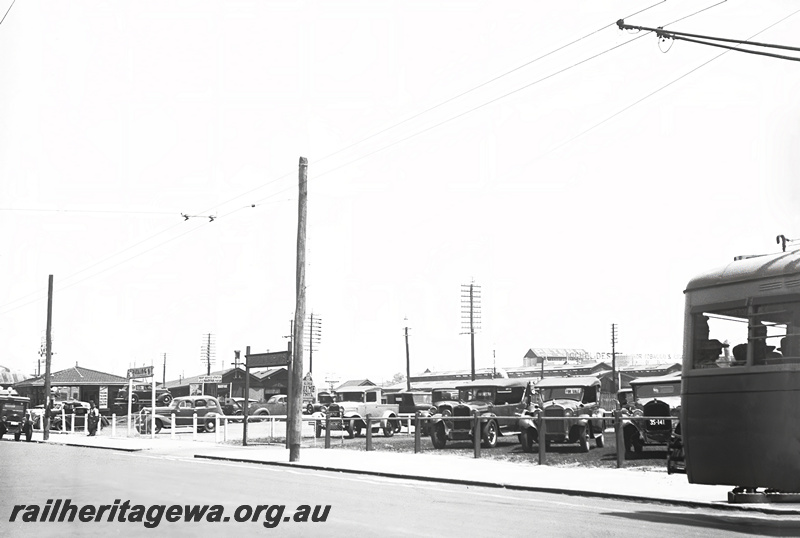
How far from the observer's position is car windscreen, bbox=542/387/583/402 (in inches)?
1162

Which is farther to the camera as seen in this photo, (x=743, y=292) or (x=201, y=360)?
(x=201, y=360)

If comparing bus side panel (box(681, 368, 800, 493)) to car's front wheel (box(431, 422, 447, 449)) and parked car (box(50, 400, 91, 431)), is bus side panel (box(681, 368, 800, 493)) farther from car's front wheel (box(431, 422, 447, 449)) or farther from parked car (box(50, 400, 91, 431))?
parked car (box(50, 400, 91, 431))

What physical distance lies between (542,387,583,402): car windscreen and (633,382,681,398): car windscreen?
366cm

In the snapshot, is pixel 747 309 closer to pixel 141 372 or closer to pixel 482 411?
pixel 482 411

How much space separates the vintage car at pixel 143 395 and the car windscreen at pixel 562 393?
120 feet

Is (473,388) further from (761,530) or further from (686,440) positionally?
(761,530)

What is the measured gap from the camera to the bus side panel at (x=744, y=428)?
38.9 ft

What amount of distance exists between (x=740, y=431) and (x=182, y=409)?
41.1m

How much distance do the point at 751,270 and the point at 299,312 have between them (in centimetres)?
1585

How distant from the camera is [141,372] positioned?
39438 mm

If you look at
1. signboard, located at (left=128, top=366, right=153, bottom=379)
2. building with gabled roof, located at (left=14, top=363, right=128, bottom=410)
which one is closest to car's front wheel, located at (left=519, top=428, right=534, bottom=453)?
signboard, located at (left=128, top=366, right=153, bottom=379)

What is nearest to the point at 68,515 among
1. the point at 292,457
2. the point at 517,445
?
the point at 292,457

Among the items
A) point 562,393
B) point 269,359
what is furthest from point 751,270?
point 269,359

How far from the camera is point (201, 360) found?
456 feet
